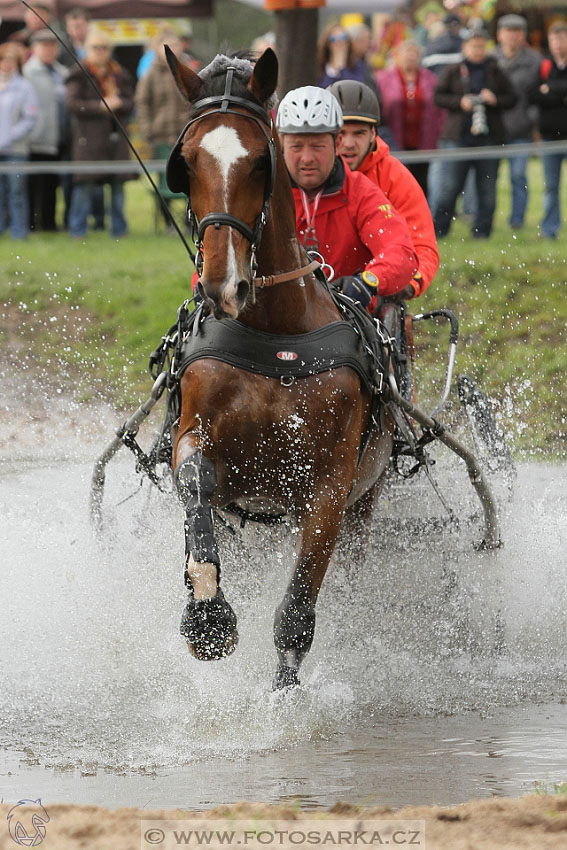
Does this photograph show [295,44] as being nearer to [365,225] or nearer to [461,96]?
[461,96]

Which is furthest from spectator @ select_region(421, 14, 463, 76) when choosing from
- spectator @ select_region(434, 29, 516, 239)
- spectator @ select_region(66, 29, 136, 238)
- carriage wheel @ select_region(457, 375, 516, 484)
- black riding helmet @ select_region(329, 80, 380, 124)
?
black riding helmet @ select_region(329, 80, 380, 124)

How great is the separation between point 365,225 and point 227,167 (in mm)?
1491

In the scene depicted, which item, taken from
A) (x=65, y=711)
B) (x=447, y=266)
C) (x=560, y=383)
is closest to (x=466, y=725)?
(x=65, y=711)

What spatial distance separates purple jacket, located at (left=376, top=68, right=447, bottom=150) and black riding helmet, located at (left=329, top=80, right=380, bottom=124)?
23.8 ft

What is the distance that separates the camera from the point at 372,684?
5.53 meters

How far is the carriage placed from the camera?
4.43 m

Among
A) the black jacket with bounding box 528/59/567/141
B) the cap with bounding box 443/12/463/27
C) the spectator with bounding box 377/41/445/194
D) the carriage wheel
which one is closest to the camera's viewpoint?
the carriage wheel

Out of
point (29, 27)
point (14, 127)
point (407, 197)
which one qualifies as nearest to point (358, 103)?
point (407, 197)

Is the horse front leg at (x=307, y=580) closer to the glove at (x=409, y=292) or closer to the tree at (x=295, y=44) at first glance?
the glove at (x=409, y=292)

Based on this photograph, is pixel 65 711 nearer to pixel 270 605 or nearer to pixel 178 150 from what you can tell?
pixel 270 605

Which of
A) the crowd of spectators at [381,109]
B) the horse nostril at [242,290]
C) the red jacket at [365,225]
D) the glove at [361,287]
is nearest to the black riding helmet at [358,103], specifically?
the red jacket at [365,225]

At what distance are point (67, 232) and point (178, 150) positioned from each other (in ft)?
34.8

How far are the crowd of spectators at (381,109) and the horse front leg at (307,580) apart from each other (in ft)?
25.9

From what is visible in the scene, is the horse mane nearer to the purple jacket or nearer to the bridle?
the bridle
